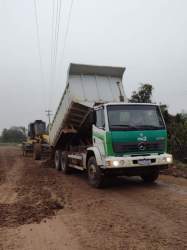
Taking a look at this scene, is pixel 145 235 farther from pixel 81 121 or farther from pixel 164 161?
pixel 81 121

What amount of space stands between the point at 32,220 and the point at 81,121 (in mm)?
5767

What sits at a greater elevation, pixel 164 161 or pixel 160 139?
pixel 160 139

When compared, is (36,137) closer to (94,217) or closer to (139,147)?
(139,147)

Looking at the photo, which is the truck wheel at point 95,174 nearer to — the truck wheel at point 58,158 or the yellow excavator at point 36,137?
the truck wheel at point 58,158

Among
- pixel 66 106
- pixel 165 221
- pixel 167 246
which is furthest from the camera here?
pixel 66 106

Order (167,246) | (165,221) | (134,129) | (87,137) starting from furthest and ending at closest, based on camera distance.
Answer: (87,137) → (134,129) → (165,221) → (167,246)

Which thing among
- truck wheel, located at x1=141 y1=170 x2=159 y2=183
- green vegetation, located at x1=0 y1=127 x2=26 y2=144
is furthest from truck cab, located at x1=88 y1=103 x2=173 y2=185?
green vegetation, located at x1=0 y1=127 x2=26 y2=144

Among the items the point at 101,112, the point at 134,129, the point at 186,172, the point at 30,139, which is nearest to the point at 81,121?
the point at 101,112

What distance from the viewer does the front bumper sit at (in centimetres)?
842

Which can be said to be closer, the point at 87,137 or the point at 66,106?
the point at 87,137

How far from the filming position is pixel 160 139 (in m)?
9.01

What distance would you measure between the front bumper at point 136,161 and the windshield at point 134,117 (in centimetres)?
82

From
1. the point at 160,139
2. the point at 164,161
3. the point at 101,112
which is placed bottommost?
the point at 164,161

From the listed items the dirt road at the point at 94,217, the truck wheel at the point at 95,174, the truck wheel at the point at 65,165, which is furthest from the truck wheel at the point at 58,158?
the truck wheel at the point at 95,174
